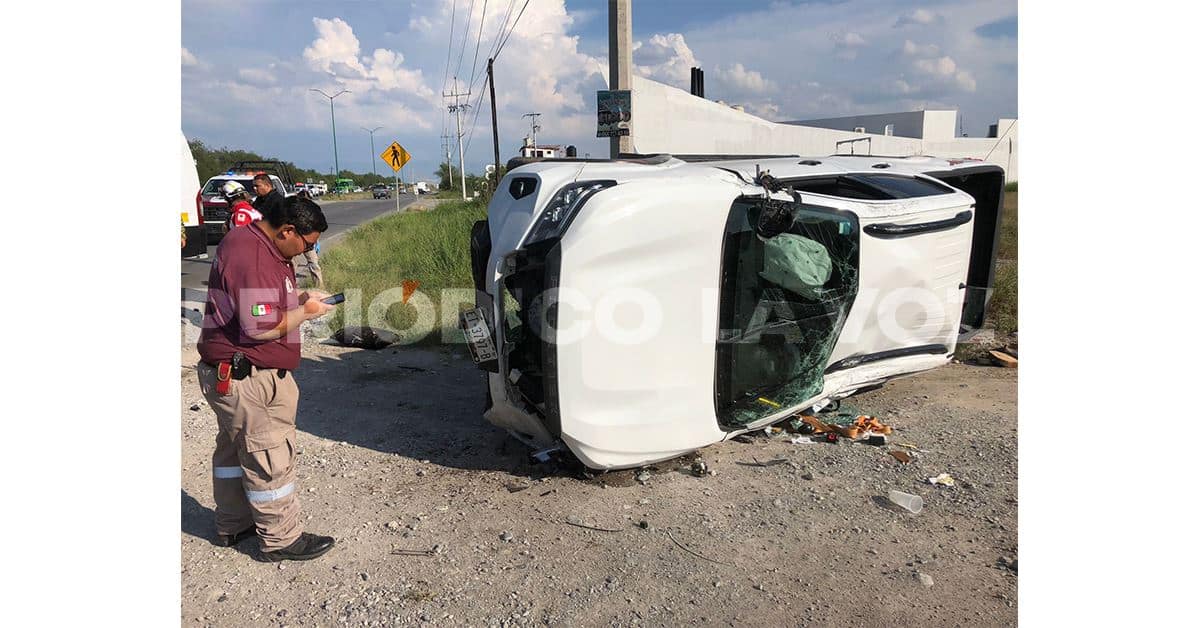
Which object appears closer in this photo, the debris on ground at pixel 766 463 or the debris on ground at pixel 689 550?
the debris on ground at pixel 689 550

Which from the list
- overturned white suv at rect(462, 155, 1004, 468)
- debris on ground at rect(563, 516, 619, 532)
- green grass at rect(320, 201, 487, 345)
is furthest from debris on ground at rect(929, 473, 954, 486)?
green grass at rect(320, 201, 487, 345)

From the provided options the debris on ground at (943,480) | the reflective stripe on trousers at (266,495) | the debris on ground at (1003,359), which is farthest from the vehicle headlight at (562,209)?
the debris on ground at (1003,359)

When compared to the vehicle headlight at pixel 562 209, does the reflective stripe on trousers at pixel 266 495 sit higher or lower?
lower

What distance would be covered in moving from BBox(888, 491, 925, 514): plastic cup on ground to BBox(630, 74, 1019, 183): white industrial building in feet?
12.6

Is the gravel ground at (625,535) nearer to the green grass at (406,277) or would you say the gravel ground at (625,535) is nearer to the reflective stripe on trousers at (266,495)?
the reflective stripe on trousers at (266,495)

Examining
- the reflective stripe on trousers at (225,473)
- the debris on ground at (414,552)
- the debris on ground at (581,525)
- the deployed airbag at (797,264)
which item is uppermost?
the deployed airbag at (797,264)

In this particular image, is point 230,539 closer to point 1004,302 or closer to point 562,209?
point 562,209

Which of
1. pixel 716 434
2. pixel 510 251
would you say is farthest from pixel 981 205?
pixel 510 251

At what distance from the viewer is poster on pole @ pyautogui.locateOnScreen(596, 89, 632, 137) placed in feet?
30.3

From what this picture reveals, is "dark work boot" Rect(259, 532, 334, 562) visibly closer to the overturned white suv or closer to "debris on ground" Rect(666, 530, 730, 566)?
the overturned white suv

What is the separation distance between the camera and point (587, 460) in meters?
3.39

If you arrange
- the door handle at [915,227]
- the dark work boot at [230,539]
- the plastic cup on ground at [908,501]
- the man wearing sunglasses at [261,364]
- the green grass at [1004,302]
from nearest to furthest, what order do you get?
the man wearing sunglasses at [261,364] → the dark work boot at [230,539] → the plastic cup on ground at [908,501] → the door handle at [915,227] → the green grass at [1004,302]

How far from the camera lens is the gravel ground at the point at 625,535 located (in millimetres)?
2650

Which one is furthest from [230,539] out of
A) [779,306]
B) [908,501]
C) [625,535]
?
[908,501]
